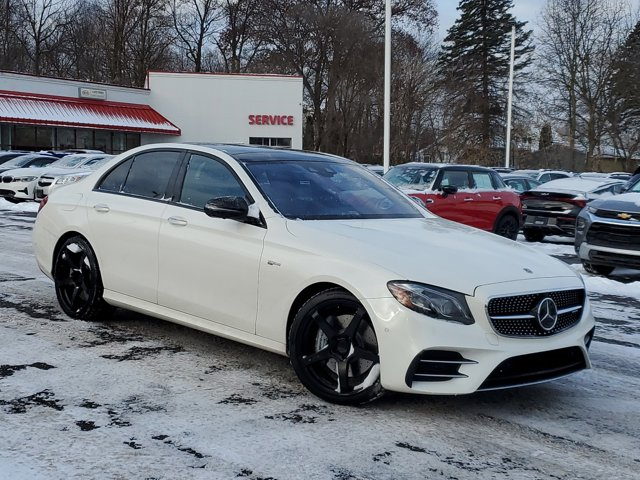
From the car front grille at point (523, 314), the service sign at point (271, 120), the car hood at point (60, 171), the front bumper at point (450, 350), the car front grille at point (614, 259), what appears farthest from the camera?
the service sign at point (271, 120)

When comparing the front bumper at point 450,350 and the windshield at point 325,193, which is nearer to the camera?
the front bumper at point 450,350

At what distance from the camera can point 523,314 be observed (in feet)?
14.1

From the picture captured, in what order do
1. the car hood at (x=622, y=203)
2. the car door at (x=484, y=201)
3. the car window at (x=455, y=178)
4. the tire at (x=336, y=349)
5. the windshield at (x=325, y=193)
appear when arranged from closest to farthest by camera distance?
the tire at (x=336, y=349)
the windshield at (x=325, y=193)
the car hood at (x=622, y=203)
the car window at (x=455, y=178)
the car door at (x=484, y=201)

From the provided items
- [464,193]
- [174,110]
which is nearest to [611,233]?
[464,193]

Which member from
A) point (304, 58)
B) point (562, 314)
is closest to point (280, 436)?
point (562, 314)

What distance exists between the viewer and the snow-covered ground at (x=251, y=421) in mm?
3549

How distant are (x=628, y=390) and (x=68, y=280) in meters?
4.40

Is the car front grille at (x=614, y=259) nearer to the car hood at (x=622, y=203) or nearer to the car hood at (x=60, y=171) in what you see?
the car hood at (x=622, y=203)

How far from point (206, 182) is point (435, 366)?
230 centimetres

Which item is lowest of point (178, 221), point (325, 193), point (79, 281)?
point (79, 281)

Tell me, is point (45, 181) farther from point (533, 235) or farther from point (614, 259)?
point (614, 259)

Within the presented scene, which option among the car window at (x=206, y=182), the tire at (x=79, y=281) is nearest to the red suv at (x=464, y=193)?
the tire at (x=79, y=281)

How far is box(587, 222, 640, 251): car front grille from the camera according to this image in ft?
32.2

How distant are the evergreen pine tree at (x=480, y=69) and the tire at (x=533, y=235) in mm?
42206
